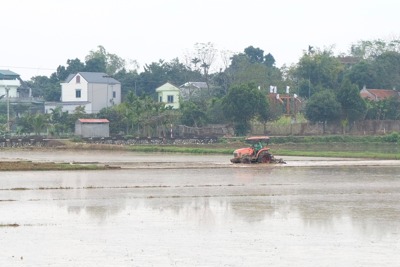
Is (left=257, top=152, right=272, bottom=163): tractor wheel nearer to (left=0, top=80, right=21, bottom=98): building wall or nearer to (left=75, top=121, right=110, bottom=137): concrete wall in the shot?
(left=75, top=121, right=110, bottom=137): concrete wall

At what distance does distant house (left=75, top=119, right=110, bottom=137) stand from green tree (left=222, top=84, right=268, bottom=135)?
11.9 metres

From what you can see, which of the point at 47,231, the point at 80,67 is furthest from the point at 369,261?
the point at 80,67

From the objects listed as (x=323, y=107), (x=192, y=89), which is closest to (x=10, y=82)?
(x=192, y=89)

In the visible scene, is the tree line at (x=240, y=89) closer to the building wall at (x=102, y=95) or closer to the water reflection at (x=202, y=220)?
the building wall at (x=102, y=95)

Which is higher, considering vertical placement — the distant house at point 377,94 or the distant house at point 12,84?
the distant house at point 12,84

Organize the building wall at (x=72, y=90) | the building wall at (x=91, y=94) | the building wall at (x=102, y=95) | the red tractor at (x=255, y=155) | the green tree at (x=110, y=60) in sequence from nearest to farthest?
the red tractor at (x=255, y=155) → the building wall at (x=91, y=94) → the building wall at (x=72, y=90) → the building wall at (x=102, y=95) → the green tree at (x=110, y=60)

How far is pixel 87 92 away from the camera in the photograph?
11144 centimetres

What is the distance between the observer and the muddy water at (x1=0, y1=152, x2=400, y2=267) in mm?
17328

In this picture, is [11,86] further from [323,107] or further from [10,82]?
[323,107]

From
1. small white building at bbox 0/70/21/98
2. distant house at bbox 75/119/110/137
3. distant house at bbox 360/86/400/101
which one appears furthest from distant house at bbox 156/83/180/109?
distant house at bbox 75/119/110/137

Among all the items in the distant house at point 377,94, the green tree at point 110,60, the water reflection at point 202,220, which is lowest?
the water reflection at point 202,220

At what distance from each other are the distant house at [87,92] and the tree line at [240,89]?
3.71 meters

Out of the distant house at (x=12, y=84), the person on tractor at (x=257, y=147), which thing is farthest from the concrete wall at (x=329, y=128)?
the distant house at (x=12, y=84)

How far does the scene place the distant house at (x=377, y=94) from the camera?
103m
